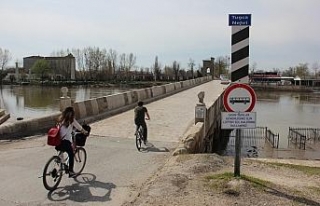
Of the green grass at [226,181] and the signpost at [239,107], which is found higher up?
the signpost at [239,107]

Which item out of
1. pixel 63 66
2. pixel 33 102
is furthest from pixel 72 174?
pixel 63 66

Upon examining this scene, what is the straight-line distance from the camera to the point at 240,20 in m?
7.37

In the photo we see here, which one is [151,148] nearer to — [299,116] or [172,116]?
[172,116]

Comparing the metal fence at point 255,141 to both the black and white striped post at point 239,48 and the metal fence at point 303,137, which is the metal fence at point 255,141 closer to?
the metal fence at point 303,137

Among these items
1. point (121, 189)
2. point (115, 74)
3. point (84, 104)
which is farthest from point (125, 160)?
point (115, 74)

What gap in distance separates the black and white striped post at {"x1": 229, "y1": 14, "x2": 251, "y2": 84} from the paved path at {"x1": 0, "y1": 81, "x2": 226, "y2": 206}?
293cm

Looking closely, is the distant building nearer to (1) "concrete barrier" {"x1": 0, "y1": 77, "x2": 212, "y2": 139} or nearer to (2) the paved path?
(1) "concrete barrier" {"x1": 0, "y1": 77, "x2": 212, "y2": 139}

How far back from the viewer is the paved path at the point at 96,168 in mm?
7305

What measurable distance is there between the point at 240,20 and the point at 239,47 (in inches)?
19.2

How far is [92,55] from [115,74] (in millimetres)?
8857

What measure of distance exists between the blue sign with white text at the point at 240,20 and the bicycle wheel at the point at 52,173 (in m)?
4.23

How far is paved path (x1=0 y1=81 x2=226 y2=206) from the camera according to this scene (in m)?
7.30

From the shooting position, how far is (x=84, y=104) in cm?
1847

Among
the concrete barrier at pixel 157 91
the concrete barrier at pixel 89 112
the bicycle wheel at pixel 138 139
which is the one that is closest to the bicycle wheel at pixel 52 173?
the bicycle wheel at pixel 138 139
